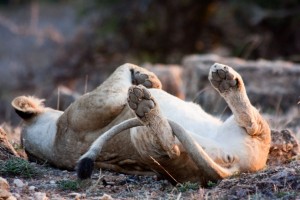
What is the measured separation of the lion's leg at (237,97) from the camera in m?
5.43

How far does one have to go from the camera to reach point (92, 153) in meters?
5.26

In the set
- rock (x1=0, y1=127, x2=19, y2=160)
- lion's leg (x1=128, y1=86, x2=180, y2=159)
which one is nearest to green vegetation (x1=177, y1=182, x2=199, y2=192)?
lion's leg (x1=128, y1=86, x2=180, y2=159)

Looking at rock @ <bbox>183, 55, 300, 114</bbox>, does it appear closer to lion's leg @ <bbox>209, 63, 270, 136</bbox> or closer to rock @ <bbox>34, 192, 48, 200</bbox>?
lion's leg @ <bbox>209, 63, 270, 136</bbox>

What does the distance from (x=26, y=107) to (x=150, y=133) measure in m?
1.72

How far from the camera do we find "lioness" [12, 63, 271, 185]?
5273 millimetres

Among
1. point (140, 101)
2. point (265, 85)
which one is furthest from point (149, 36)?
point (140, 101)

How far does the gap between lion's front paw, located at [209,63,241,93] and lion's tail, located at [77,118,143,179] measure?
0.52 meters

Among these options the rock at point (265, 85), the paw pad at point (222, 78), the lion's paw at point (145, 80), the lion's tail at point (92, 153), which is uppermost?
the paw pad at point (222, 78)

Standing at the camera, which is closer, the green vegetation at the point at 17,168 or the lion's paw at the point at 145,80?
the green vegetation at the point at 17,168

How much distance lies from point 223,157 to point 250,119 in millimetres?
306

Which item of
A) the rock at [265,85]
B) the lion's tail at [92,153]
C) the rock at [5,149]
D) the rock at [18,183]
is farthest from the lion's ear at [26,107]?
the rock at [265,85]

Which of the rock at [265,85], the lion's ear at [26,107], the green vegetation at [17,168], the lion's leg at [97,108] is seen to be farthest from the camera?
the rock at [265,85]

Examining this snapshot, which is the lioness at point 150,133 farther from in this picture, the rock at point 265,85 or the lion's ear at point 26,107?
the rock at point 265,85

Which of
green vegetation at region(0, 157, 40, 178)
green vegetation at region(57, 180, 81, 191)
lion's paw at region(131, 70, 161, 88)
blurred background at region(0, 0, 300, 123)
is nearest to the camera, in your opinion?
green vegetation at region(57, 180, 81, 191)
